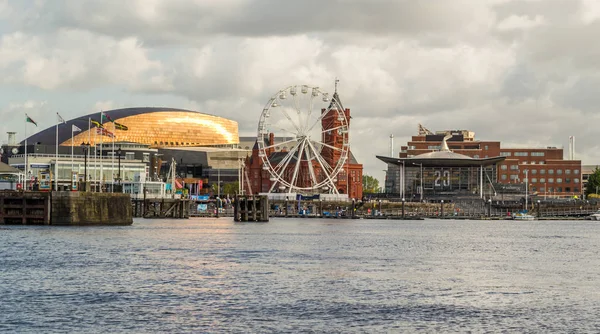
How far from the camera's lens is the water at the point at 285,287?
4644cm

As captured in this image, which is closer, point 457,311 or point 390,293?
point 457,311

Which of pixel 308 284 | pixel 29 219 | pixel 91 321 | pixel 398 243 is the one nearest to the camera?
pixel 91 321

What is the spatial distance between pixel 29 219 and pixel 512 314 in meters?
79.6

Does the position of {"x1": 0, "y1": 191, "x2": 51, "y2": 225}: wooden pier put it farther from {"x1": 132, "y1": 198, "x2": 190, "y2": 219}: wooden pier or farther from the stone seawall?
{"x1": 132, "y1": 198, "x2": 190, "y2": 219}: wooden pier

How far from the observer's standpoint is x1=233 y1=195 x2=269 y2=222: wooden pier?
532 feet

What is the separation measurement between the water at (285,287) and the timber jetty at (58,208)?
639 inches

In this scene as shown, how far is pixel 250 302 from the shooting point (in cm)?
5244

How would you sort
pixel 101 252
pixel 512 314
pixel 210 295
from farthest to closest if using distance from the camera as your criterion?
pixel 101 252
pixel 210 295
pixel 512 314

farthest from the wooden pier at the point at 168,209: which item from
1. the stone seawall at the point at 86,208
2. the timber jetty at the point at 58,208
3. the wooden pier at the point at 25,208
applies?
the wooden pier at the point at 25,208

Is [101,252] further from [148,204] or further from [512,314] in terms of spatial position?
[148,204]

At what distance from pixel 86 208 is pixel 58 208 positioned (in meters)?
3.37

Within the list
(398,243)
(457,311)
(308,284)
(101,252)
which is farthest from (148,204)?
(457,311)

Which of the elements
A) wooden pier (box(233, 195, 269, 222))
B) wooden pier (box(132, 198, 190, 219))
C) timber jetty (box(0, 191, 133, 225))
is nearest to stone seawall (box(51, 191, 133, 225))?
timber jetty (box(0, 191, 133, 225))

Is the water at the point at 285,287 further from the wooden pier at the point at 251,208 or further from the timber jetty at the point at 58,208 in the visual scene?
the wooden pier at the point at 251,208
